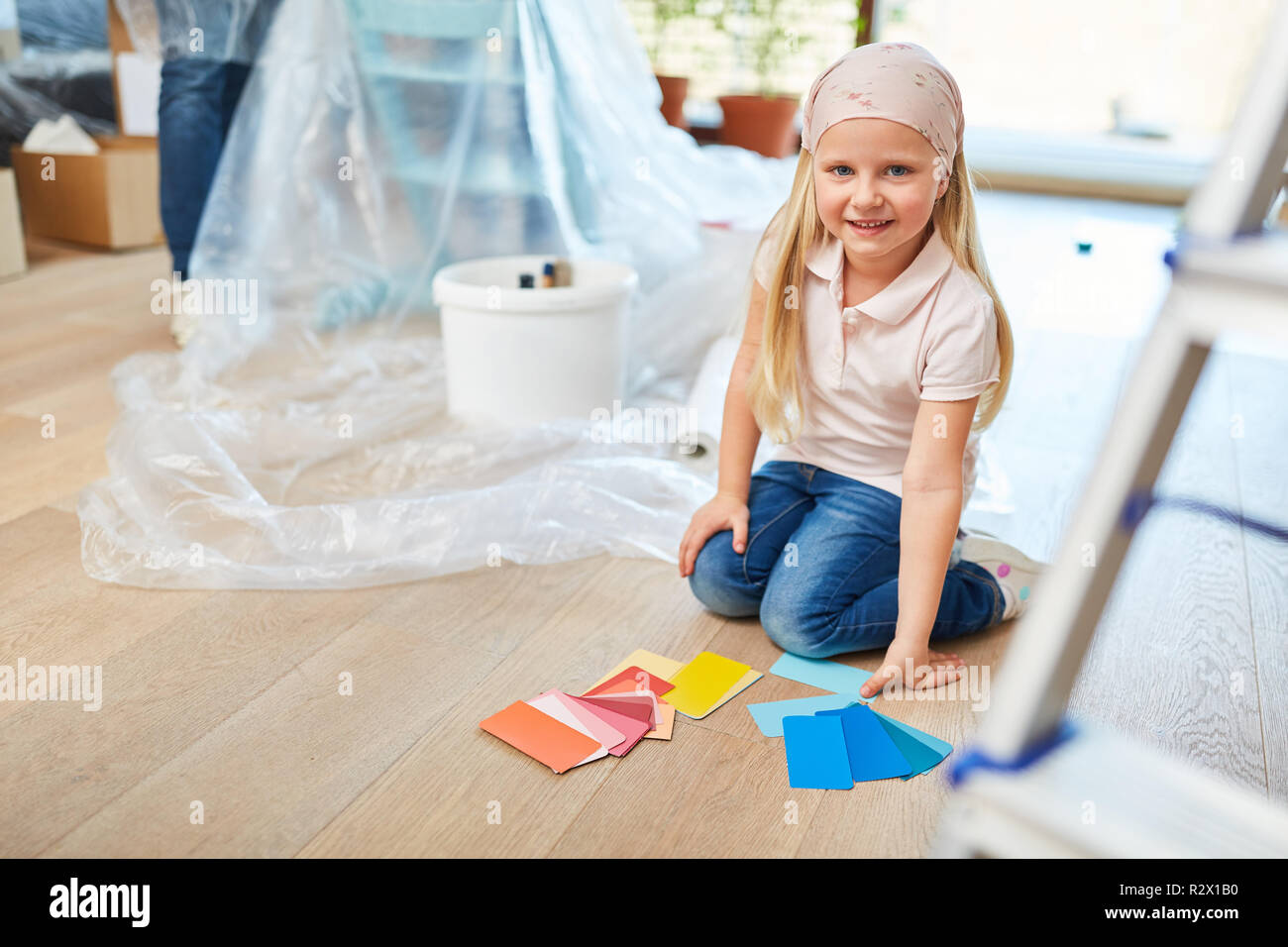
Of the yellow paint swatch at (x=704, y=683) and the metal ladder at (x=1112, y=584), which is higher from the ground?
the metal ladder at (x=1112, y=584)

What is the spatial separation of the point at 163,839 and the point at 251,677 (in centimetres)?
23

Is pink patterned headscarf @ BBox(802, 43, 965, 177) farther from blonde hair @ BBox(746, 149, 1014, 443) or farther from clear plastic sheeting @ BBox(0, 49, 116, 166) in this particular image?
clear plastic sheeting @ BBox(0, 49, 116, 166)

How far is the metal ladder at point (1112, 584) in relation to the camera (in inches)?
17.0

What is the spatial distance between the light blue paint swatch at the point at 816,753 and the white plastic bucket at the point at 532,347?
0.76 m

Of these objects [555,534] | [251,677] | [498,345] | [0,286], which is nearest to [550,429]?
[498,345]

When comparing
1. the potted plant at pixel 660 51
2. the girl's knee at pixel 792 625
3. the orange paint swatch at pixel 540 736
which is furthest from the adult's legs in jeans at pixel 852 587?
the potted plant at pixel 660 51

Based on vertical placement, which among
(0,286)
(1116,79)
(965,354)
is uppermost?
(1116,79)

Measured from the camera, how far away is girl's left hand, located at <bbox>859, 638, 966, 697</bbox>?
1.04 metres

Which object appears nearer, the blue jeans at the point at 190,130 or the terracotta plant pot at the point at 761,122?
the blue jeans at the point at 190,130

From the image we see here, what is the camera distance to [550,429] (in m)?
1.54

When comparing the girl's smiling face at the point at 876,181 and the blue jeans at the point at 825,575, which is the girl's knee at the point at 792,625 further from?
the girl's smiling face at the point at 876,181

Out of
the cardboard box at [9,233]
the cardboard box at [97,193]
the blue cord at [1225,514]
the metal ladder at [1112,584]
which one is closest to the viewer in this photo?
the metal ladder at [1112,584]

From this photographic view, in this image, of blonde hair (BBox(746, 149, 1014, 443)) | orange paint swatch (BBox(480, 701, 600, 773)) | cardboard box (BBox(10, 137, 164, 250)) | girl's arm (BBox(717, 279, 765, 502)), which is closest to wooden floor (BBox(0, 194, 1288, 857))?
orange paint swatch (BBox(480, 701, 600, 773))
